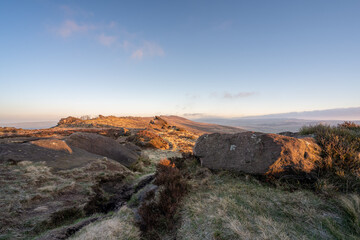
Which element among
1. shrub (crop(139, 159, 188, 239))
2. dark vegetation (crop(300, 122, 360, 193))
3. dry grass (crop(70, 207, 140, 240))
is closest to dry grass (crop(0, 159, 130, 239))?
dry grass (crop(70, 207, 140, 240))

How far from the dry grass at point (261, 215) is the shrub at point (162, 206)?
0.97 ft

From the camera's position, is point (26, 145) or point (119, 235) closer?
point (119, 235)

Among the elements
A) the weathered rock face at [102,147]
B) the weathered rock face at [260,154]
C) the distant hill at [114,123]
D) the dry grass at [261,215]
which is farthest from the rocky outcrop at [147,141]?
the distant hill at [114,123]

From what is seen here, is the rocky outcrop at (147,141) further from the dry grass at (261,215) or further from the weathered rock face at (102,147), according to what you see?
the dry grass at (261,215)

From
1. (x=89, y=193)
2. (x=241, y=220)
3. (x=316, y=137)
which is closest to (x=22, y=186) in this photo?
(x=89, y=193)

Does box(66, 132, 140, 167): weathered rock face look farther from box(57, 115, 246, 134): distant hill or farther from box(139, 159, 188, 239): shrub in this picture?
box(57, 115, 246, 134): distant hill

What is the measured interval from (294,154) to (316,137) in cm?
247

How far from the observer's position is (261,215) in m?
3.50

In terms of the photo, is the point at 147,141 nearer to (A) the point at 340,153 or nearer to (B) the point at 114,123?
(A) the point at 340,153

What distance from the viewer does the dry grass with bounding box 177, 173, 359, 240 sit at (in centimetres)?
297

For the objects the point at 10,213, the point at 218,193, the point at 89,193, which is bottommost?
the point at 89,193

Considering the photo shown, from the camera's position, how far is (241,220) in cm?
336

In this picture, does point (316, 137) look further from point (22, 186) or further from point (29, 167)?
point (29, 167)

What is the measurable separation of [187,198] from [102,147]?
10149mm
